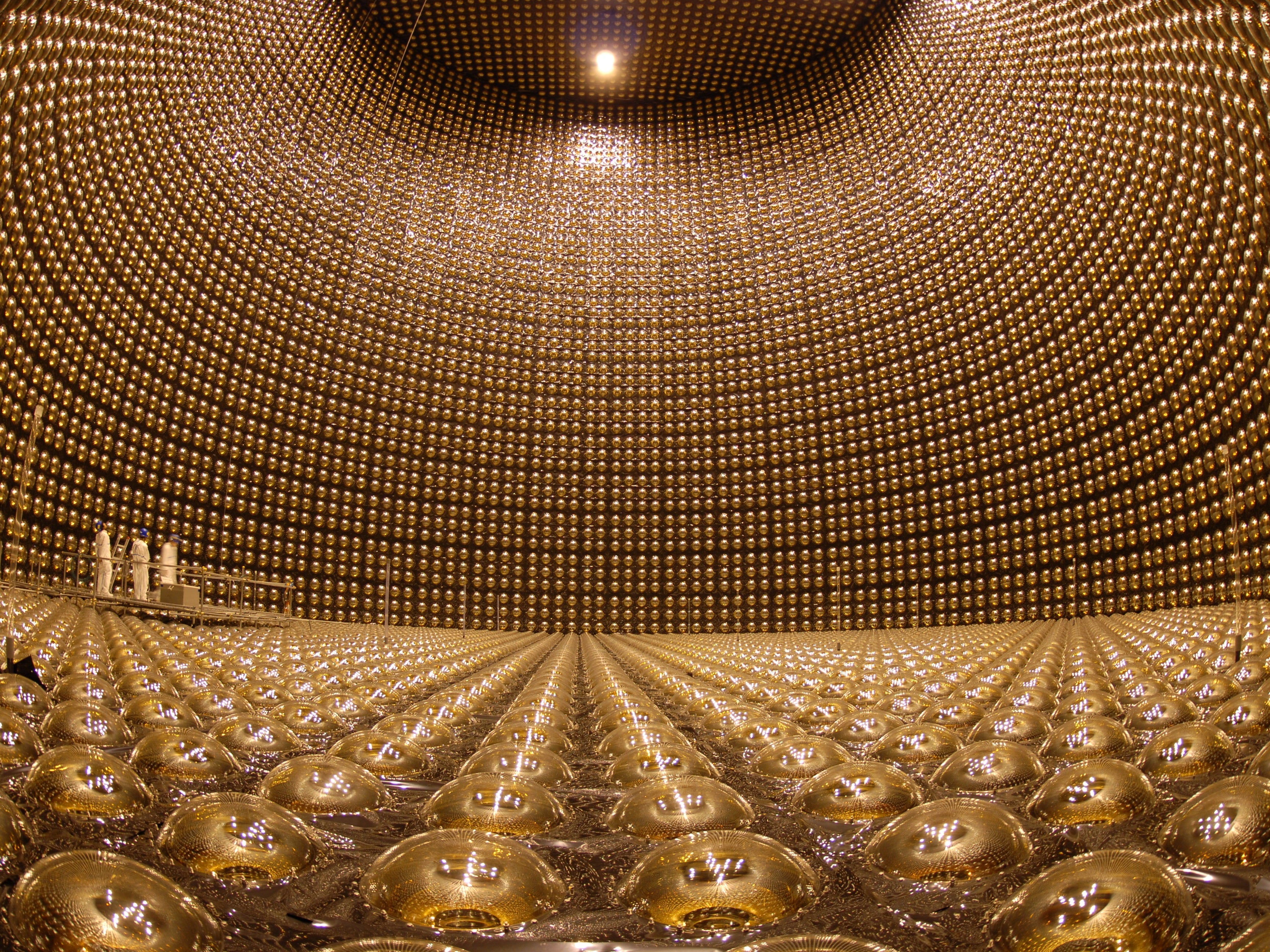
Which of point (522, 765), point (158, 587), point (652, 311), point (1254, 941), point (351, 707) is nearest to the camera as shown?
point (1254, 941)

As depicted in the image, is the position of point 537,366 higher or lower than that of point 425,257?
lower

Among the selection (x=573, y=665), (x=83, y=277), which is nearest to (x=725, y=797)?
(x=573, y=665)

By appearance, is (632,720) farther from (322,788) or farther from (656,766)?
(322,788)

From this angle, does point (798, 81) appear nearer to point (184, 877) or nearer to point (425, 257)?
point (425, 257)

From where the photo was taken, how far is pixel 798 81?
1398 centimetres

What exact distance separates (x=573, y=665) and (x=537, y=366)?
8.47 metres

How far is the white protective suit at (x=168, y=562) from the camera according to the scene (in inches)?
343

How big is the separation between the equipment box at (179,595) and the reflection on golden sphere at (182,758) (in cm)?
770

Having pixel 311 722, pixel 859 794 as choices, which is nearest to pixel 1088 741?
pixel 859 794

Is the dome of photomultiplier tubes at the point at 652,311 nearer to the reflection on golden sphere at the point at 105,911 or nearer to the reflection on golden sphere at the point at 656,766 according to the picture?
the reflection on golden sphere at the point at 656,766

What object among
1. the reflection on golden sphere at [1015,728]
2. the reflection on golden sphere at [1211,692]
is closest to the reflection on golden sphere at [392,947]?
the reflection on golden sphere at [1015,728]

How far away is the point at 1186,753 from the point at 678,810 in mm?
751

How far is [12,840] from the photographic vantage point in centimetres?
80

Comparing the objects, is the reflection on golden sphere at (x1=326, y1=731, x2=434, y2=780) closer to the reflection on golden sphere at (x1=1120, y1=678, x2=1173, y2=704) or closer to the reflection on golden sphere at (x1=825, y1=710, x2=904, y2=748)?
the reflection on golden sphere at (x1=825, y1=710, x2=904, y2=748)
